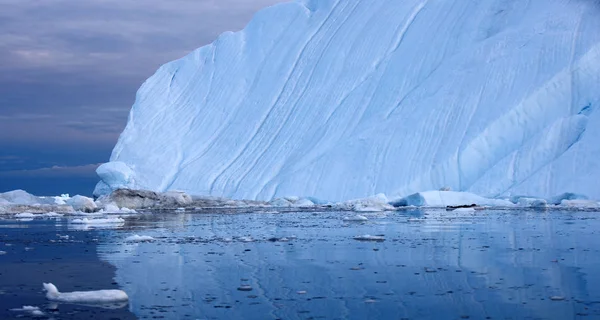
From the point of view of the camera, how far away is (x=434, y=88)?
30297mm

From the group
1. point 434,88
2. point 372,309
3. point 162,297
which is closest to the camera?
point 372,309

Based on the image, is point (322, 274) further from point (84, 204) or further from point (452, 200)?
point (84, 204)

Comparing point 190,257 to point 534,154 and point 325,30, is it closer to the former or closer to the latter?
point 534,154

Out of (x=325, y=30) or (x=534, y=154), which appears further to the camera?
(x=325, y=30)

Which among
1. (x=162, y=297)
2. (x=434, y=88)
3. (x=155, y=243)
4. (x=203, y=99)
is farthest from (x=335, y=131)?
(x=162, y=297)

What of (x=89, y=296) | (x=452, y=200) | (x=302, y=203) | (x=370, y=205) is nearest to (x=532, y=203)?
(x=452, y=200)

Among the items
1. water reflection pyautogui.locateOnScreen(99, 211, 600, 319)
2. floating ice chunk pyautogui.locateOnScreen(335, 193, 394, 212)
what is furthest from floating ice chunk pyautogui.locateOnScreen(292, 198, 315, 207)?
water reflection pyautogui.locateOnScreen(99, 211, 600, 319)

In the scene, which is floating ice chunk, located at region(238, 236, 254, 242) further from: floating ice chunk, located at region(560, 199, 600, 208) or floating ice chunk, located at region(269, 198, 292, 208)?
floating ice chunk, located at region(269, 198, 292, 208)

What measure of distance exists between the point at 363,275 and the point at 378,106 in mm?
24721

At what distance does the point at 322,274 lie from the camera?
7.65 metres

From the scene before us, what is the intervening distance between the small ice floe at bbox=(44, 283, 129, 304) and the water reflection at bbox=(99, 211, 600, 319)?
0.45 feet

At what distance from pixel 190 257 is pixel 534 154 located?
64.1ft

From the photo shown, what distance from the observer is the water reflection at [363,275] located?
572 centimetres

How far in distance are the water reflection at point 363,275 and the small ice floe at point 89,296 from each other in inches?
5.4
